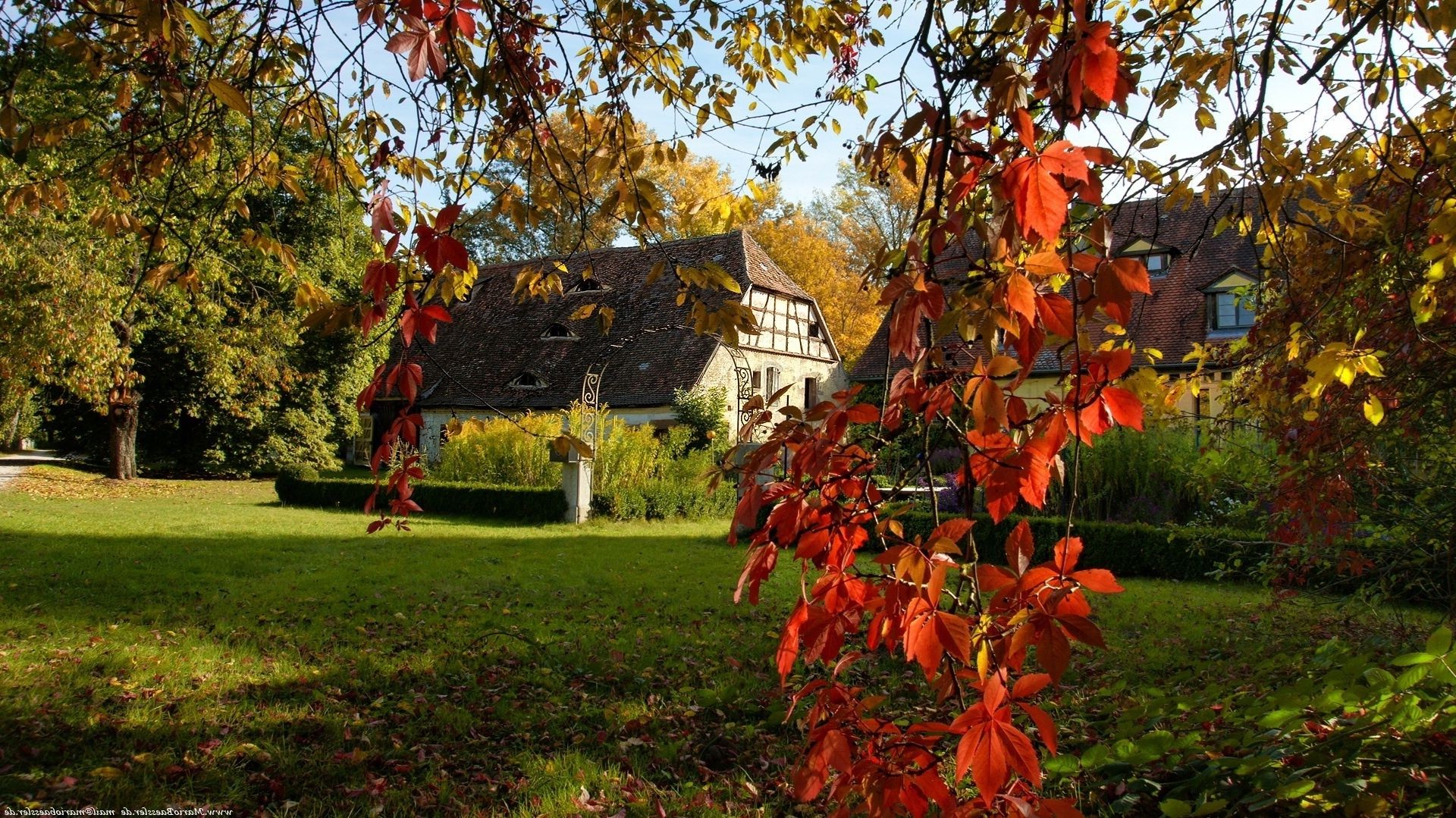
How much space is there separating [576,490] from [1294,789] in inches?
480

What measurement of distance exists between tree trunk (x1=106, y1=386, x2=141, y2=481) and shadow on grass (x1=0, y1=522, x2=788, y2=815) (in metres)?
13.6

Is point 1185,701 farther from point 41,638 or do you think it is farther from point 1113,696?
point 41,638

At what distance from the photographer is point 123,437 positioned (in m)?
19.9

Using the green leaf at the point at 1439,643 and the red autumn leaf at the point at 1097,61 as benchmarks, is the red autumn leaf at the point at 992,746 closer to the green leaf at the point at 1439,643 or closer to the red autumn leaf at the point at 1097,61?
the red autumn leaf at the point at 1097,61

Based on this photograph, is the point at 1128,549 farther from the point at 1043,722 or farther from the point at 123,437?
the point at 123,437

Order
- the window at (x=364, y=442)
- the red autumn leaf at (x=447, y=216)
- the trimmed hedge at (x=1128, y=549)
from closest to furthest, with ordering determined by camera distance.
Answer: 1. the red autumn leaf at (x=447, y=216)
2. the trimmed hedge at (x=1128, y=549)
3. the window at (x=364, y=442)

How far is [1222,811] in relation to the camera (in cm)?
255

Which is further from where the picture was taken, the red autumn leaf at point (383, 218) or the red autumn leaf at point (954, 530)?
the red autumn leaf at point (383, 218)

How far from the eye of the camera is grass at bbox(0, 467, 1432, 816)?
11.0 feet

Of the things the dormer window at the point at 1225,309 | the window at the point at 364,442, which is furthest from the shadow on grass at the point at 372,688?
the window at the point at 364,442

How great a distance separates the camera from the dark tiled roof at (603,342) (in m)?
22.0

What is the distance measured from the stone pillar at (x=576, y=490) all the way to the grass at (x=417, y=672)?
4138mm

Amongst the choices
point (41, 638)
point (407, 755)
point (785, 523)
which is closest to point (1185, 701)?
point (785, 523)

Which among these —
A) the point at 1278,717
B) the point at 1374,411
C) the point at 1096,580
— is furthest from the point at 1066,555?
the point at 1374,411
